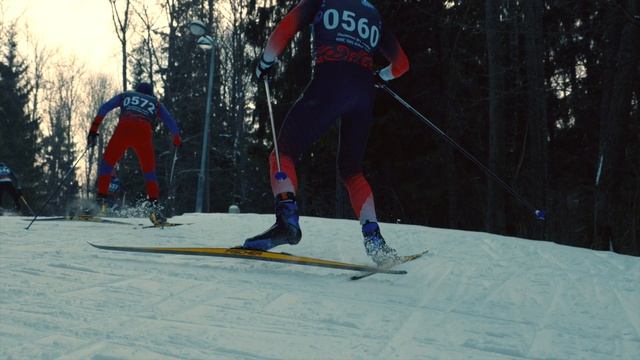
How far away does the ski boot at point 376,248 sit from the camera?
354 cm

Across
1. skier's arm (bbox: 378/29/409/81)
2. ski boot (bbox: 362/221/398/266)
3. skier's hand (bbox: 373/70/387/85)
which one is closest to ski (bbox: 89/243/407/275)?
ski boot (bbox: 362/221/398/266)

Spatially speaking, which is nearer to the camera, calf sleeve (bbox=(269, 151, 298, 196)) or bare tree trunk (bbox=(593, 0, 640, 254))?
calf sleeve (bbox=(269, 151, 298, 196))

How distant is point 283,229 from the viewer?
3.51 meters

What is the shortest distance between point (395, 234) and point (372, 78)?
2.62 meters

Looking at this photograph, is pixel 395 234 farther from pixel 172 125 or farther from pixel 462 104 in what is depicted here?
pixel 462 104

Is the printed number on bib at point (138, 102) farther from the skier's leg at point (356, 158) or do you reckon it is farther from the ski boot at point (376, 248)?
the ski boot at point (376, 248)

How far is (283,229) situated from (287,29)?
146 cm

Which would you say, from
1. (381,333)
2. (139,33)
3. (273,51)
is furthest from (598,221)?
(139,33)

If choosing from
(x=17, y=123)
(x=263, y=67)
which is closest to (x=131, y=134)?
(x=263, y=67)

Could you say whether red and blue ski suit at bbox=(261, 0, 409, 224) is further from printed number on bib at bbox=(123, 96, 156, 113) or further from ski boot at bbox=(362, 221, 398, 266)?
printed number on bib at bbox=(123, 96, 156, 113)

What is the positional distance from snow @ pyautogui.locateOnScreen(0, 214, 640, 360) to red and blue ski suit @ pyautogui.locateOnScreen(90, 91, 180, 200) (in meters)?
3.07

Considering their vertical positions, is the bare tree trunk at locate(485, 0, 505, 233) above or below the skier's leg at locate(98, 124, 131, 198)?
above

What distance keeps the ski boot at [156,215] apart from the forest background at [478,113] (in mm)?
1544

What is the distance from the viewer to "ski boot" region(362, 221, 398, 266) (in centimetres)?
354
